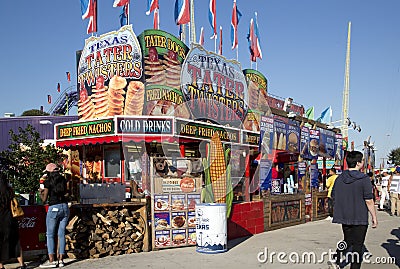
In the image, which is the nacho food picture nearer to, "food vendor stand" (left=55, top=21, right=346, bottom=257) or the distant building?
"food vendor stand" (left=55, top=21, right=346, bottom=257)

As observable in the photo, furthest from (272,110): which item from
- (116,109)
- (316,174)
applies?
(116,109)

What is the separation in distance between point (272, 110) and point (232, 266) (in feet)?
27.6

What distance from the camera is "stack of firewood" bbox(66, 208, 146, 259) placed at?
8.52 m

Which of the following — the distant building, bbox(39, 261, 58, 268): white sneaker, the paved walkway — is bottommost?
the paved walkway

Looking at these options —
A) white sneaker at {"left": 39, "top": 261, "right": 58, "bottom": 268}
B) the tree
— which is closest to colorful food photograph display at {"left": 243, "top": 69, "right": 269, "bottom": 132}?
white sneaker at {"left": 39, "top": 261, "right": 58, "bottom": 268}

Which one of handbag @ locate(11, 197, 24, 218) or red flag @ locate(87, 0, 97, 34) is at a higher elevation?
red flag @ locate(87, 0, 97, 34)

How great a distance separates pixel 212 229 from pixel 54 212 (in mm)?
3005

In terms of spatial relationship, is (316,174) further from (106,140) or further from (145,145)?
(106,140)

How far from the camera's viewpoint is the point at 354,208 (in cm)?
646

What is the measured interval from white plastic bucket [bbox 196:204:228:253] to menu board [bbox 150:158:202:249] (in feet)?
2.47

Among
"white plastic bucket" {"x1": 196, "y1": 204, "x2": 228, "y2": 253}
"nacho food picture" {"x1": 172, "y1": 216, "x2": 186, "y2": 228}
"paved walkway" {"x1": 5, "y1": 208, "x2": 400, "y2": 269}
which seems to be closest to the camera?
"paved walkway" {"x1": 5, "y1": 208, "x2": 400, "y2": 269}

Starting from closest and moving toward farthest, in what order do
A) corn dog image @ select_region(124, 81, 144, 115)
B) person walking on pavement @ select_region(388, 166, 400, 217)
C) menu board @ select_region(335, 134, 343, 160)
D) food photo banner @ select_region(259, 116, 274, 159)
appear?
food photo banner @ select_region(259, 116, 274, 159) → corn dog image @ select_region(124, 81, 144, 115) → person walking on pavement @ select_region(388, 166, 400, 217) → menu board @ select_region(335, 134, 343, 160)

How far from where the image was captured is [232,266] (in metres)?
7.92

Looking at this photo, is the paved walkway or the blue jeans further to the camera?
the paved walkway
